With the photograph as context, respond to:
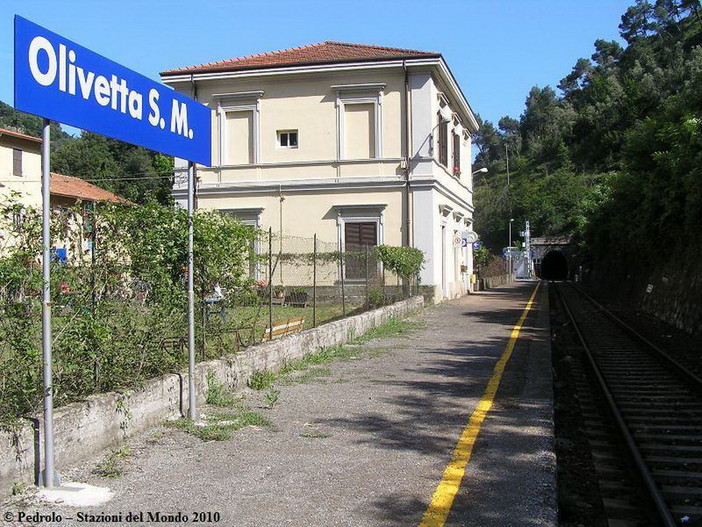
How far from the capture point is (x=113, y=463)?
535 cm

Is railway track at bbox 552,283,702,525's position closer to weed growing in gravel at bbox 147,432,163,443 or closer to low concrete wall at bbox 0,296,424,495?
weed growing in gravel at bbox 147,432,163,443

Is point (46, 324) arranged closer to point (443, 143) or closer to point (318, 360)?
point (318, 360)

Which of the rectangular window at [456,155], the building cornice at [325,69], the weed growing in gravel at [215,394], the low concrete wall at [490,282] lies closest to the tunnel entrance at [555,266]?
the low concrete wall at [490,282]

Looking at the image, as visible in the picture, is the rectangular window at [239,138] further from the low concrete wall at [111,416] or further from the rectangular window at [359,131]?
the low concrete wall at [111,416]

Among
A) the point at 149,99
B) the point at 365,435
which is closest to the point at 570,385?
the point at 365,435

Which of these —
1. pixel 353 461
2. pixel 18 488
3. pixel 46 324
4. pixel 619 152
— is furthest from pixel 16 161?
pixel 619 152

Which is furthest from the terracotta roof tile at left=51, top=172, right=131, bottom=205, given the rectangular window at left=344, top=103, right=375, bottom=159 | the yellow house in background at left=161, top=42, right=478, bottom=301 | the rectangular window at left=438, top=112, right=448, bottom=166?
the rectangular window at left=438, top=112, right=448, bottom=166

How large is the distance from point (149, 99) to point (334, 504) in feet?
11.8

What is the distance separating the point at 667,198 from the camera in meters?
20.5

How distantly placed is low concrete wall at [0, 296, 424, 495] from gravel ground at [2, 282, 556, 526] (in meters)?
0.18

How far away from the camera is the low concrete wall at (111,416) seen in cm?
466

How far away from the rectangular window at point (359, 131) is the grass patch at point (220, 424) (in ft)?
62.5

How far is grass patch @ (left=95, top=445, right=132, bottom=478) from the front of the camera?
5121 millimetres

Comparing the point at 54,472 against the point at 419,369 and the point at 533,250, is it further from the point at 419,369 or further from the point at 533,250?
the point at 533,250
